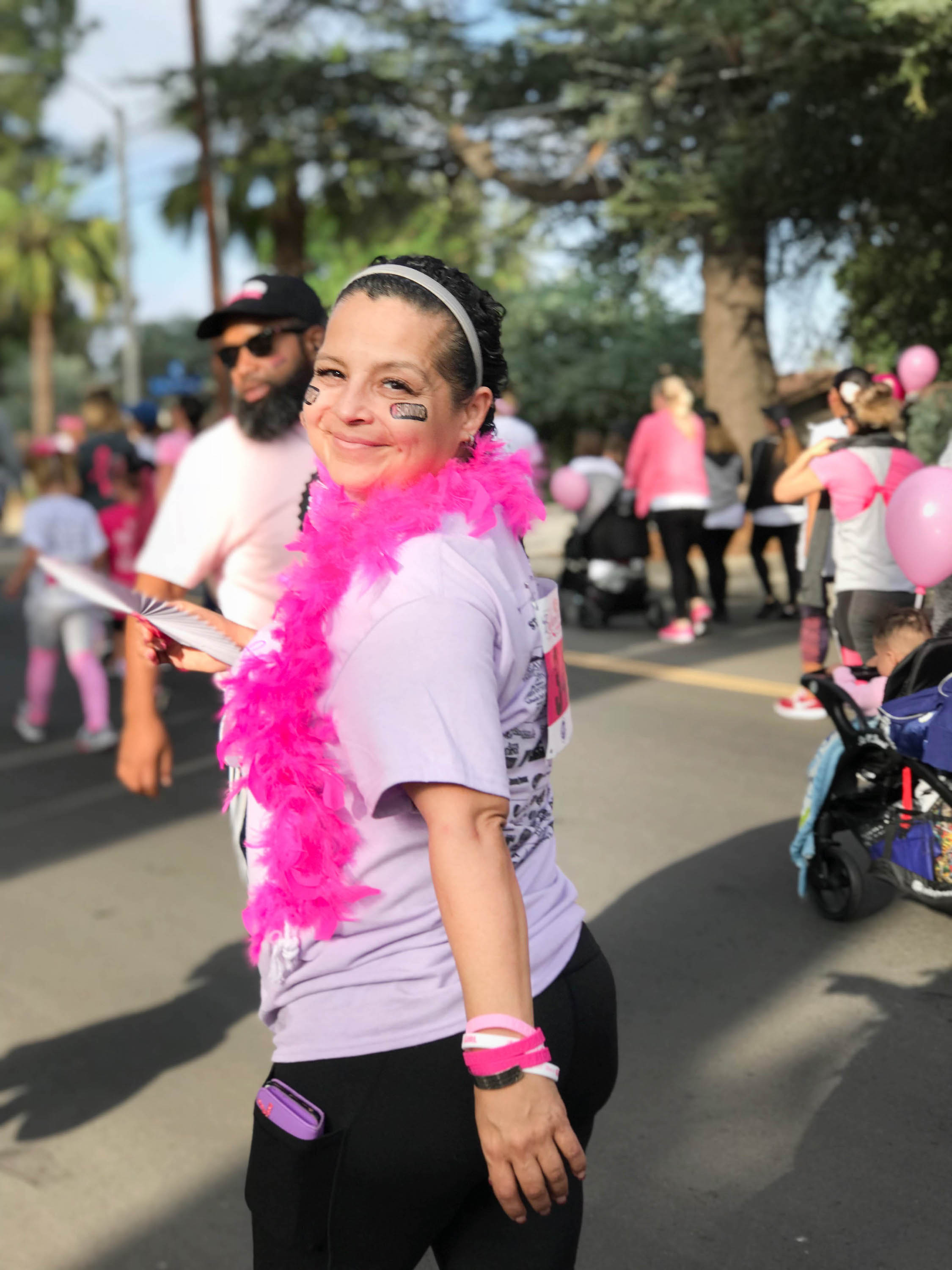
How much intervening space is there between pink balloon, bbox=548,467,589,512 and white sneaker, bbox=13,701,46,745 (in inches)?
185

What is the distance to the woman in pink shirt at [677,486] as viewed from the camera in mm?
10312

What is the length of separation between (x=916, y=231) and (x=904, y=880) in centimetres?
1173

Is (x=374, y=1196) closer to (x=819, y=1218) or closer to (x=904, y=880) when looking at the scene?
(x=819, y=1218)

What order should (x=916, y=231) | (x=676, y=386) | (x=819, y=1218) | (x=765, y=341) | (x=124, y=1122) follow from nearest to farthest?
1. (x=819, y=1218)
2. (x=124, y=1122)
3. (x=676, y=386)
4. (x=916, y=231)
5. (x=765, y=341)

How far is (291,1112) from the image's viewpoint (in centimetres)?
161

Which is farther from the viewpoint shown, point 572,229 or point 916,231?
point 572,229

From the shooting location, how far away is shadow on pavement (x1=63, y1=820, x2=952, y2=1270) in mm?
2809

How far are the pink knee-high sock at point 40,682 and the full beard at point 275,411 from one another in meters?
4.81

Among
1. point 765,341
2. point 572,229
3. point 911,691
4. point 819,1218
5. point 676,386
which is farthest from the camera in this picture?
point 572,229

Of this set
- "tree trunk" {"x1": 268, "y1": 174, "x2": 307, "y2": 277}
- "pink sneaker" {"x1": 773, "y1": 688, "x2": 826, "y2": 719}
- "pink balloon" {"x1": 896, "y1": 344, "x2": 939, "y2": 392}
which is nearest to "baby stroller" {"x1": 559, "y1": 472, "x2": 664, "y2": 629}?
"pink balloon" {"x1": 896, "y1": 344, "x2": 939, "y2": 392}

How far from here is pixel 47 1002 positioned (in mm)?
4152

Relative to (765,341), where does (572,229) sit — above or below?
above

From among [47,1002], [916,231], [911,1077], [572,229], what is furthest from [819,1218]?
[572,229]

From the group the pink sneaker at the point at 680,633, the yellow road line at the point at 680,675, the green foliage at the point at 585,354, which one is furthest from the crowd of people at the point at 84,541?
the green foliage at the point at 585,354
